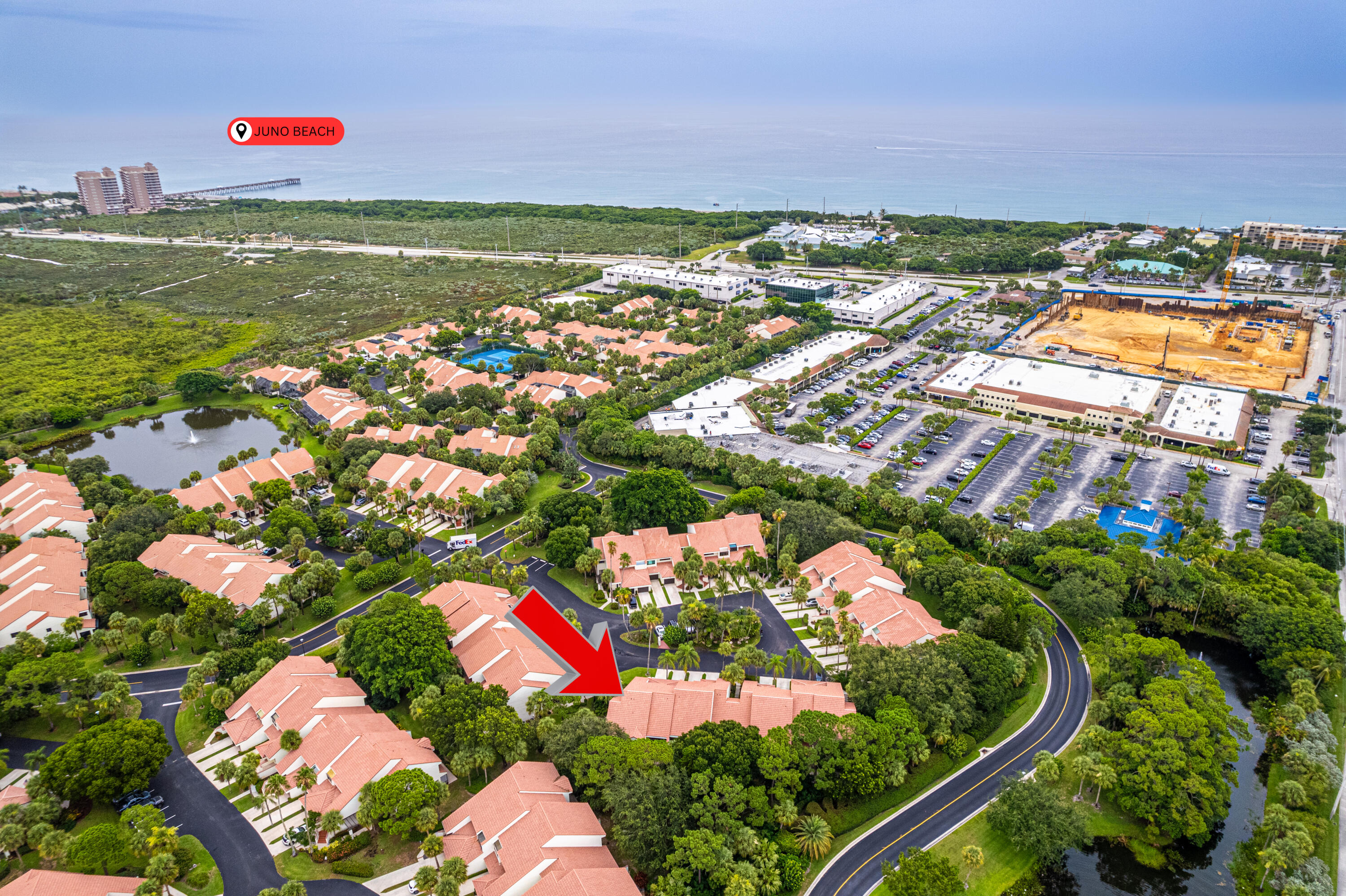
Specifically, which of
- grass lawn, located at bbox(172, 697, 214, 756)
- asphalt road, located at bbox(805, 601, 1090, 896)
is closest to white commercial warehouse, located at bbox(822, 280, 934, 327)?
asphalt road, located at bbox(805, 601, 1090, 896)

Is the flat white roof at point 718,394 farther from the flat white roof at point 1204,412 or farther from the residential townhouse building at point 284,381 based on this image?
the residential townhouse building at point 284,381

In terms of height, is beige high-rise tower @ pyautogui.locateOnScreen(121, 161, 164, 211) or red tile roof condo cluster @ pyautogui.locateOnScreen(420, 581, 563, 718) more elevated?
beige high-rise tower @ pyautogui.locateOnScreen(121, 161, 164, 211)

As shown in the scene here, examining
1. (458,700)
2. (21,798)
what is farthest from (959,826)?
(21,798)

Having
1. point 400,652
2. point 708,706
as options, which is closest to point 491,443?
point 400,652

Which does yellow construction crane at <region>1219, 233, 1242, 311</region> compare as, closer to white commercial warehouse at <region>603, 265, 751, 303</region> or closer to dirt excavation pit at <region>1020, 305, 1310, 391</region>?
dirt excavation pit at <region>1020, 305, 1310, 391</region>

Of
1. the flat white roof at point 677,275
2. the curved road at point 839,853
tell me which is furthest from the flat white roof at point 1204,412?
the flat white roof at point 677,275

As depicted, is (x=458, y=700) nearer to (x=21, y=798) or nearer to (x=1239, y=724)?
(x=21, y=798)
